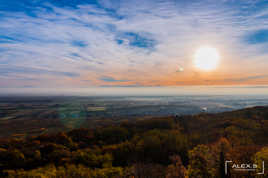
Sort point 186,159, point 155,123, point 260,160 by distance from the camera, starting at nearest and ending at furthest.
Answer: point 260,160 < point 186,159 < point 155,123

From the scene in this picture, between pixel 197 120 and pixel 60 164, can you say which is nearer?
pixel 60 164

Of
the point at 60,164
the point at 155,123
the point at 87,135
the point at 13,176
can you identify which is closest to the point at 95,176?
the point at 60,164

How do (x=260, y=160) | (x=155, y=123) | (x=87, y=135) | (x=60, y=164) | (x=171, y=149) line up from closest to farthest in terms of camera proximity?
(x=260, y=160) < (x=60, y=164) < (x=171, y=149) < (x=87, y=135) < (x=155, y=123)

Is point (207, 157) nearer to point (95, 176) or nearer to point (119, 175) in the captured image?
point (119, 175)

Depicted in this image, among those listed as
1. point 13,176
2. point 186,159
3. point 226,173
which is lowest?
point 186,159

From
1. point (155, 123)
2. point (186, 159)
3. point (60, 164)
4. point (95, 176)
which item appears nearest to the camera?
point (95, 176)

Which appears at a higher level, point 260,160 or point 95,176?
point 260,160

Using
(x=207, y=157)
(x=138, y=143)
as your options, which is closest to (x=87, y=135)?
(x=138, y=143)

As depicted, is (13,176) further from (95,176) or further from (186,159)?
(186,159)

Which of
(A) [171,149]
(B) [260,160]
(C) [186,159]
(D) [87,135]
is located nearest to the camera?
(B) [260,160]
